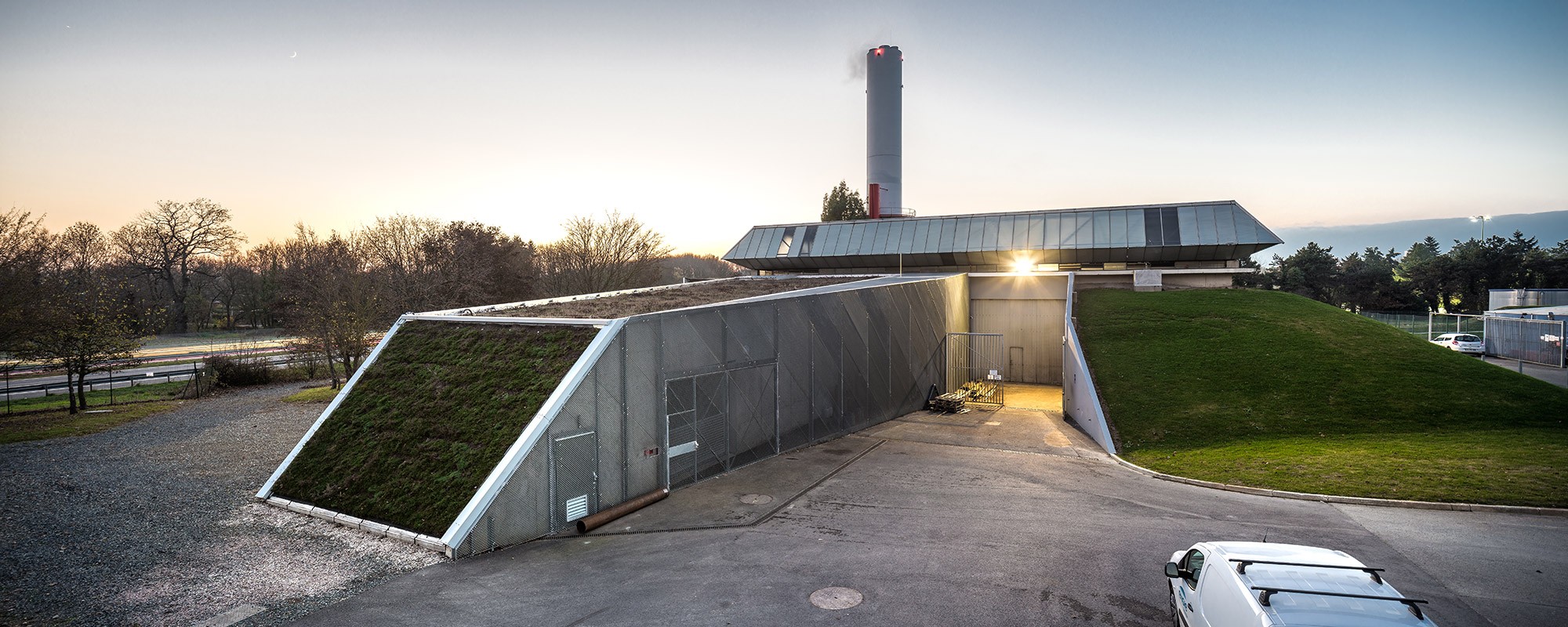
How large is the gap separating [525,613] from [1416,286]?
74.6 m

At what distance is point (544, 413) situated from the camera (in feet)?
35.5

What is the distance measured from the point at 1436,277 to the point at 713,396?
67534 millimetres

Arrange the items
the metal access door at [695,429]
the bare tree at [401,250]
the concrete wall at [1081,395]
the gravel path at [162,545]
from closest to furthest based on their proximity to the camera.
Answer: the gravel path at [162,545], the metal access door at [695,429], the concrete wall at [1081,395], the bare tree at [401,250]

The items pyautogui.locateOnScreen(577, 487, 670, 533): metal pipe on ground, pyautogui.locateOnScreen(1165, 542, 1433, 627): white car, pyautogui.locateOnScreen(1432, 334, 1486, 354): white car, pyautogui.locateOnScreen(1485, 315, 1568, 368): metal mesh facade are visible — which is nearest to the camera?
pyautogui.locateOnScreen(1165, 542, 1433, 627): white car

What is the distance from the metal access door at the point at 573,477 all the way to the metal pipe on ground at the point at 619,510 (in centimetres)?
23

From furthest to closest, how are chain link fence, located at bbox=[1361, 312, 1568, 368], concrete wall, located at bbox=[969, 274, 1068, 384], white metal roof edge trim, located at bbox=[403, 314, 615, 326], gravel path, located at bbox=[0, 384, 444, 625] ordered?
concrete wall, located at bbox=[969, 274, 1068, 384], chain link fence, located at bbox=[1361, 312, 1568, 368], white metal roof edge trim, located at bbox=[403, 314, 615, 326], gravel path, located at bbox=[0, 384, 444, 625]

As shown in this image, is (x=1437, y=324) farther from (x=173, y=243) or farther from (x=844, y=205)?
(x=173, y=243)

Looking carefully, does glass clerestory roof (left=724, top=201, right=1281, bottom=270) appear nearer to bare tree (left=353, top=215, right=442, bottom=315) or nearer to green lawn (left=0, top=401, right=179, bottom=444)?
bare tree (left=353, top=215, right=442, bottom=315)

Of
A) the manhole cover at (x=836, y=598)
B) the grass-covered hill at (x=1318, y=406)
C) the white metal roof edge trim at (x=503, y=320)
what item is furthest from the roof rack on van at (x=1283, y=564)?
the white metal roof edge trim at (x=503, y=320)

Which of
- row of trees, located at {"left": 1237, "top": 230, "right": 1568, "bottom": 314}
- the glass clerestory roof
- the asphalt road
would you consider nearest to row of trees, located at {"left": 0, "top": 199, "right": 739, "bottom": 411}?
the glass clerestory roof

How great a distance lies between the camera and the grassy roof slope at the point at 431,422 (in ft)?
35.9

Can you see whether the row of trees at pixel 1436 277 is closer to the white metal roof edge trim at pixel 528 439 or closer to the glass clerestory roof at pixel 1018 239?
the glass clerestory roof at pixel 1018 239

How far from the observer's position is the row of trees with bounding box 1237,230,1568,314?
167ft

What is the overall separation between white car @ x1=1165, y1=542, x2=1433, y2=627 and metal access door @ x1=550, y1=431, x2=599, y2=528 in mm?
8557
